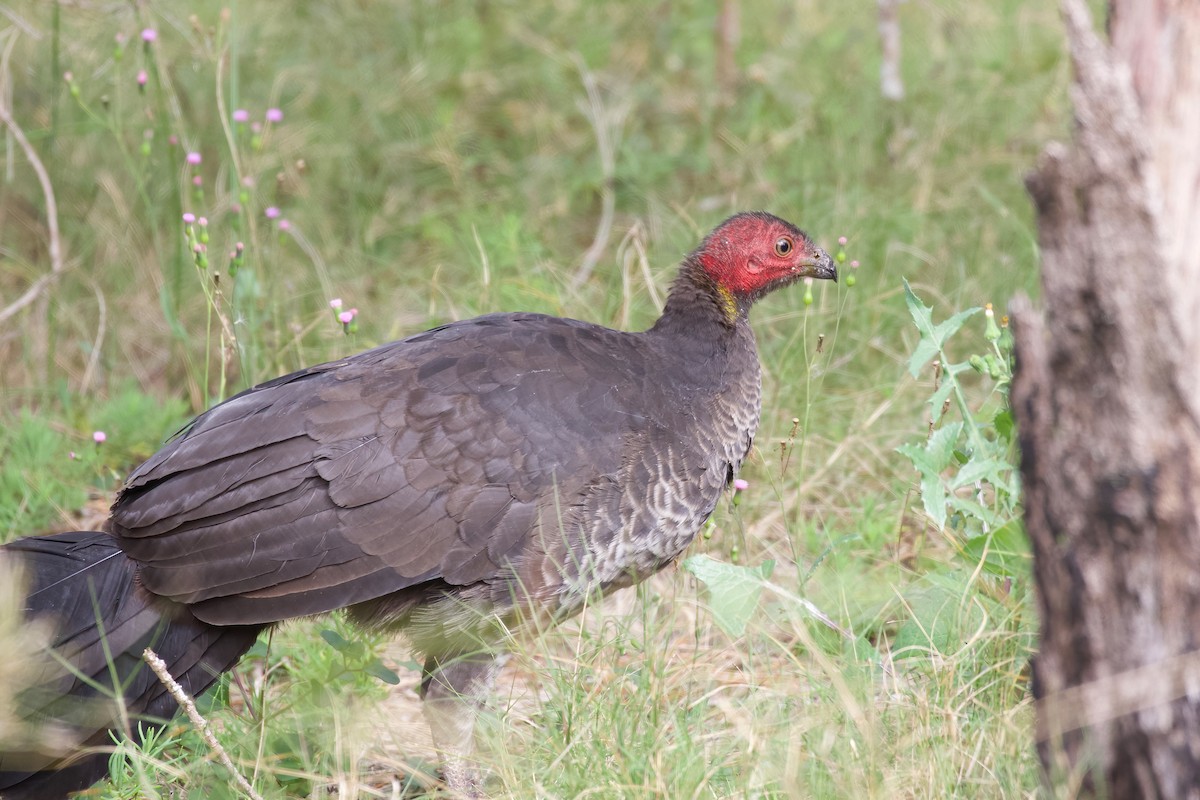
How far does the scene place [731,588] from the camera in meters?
3.11

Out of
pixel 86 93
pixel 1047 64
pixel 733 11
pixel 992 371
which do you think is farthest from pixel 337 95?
pixel 992 371

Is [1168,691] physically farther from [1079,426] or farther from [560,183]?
[560,183]

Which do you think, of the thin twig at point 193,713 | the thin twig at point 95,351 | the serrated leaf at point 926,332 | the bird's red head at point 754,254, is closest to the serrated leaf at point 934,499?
the serrated leaf at point 926,332

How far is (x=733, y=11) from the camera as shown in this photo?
704cm

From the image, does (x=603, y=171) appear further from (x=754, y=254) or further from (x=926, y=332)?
(x=926, y=332)

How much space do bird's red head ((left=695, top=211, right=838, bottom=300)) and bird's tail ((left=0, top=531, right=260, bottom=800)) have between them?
5.64ft

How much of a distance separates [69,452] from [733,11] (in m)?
4.15

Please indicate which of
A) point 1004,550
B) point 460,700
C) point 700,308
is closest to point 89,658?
point 460,700

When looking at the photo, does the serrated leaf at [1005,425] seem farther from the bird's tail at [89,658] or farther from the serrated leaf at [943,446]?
the bird's tail at [89,658]

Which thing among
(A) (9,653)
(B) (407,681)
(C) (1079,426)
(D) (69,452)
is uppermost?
(C) (1079,426)

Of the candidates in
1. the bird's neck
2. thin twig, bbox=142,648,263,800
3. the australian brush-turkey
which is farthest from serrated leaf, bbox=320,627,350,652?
the bird's neck

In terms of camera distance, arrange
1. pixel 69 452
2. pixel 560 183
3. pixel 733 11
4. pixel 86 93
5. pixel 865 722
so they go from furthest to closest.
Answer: pixel 733 11
pixel 560 183
pixel 86 93
pixel 69 452
pixel 865 722

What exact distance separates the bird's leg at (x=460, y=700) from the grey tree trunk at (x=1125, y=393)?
1.67 metres

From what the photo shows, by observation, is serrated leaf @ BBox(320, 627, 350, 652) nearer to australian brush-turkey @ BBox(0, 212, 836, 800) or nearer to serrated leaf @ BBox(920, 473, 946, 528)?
australian brush-turkey @ BBox(0, 212, 836, 800)
